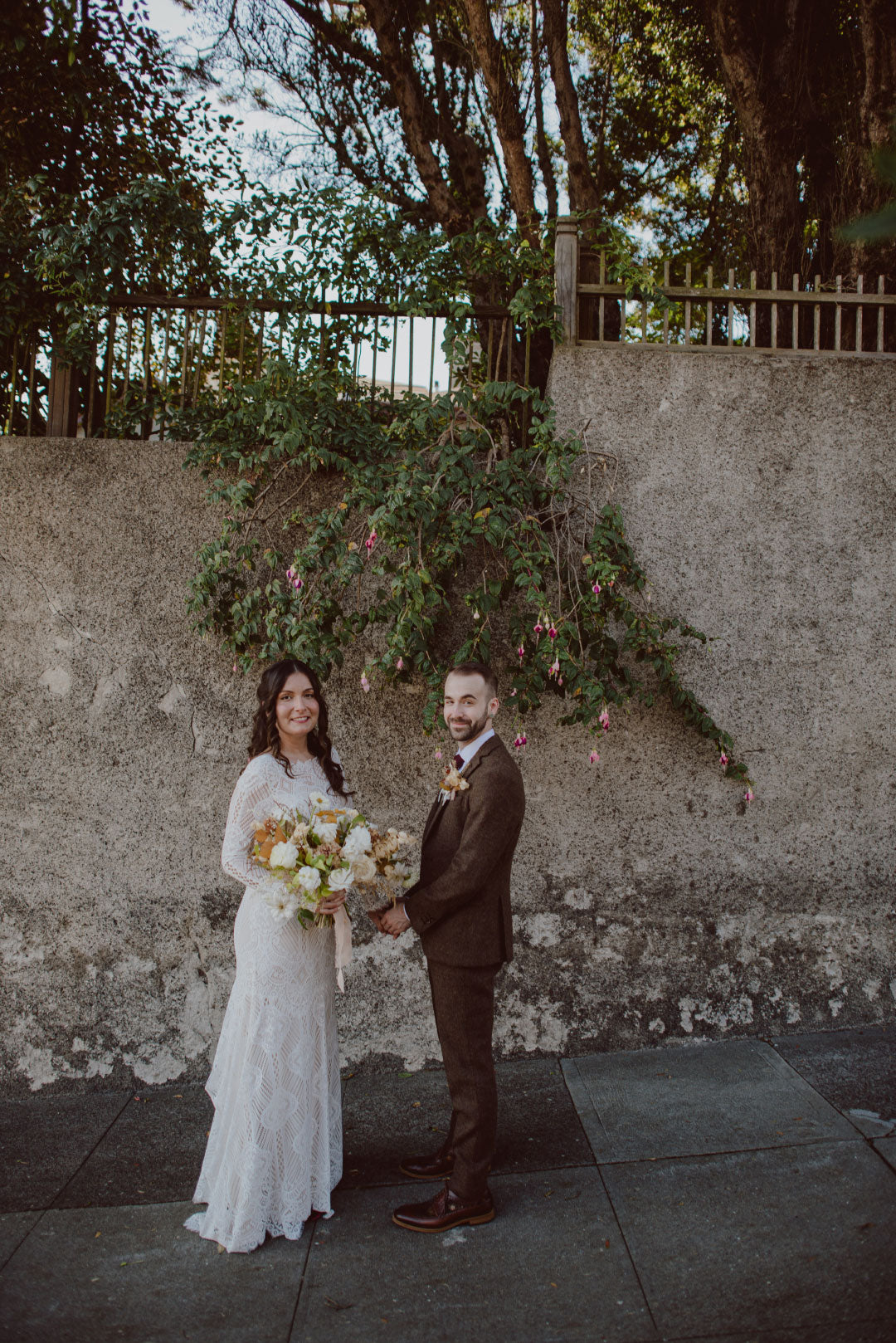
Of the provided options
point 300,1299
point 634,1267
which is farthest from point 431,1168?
point 634,1267

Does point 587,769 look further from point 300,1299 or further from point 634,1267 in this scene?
point 300,1299

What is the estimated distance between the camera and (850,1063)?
402 cm

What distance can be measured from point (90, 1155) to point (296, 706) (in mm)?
2072

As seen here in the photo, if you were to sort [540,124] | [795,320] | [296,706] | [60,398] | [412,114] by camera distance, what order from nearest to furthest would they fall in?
[296,706], [795,320], [60,398], [412,114], [540,124]

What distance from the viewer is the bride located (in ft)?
10.0

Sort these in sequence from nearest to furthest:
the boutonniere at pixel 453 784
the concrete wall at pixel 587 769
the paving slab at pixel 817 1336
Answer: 1. the paving slab at pixel 817 1336
2. the boutonniere at pixel 453 784
3. the concrete wall at pixel 587 769

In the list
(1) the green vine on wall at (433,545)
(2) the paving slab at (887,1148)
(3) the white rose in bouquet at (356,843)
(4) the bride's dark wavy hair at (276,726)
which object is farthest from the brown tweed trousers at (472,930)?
(2) the paving slab at (887,1148)

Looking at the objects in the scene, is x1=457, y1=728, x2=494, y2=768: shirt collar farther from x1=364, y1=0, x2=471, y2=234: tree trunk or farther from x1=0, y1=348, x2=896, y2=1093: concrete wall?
x1=364, y1=0, x2=471, y2=234: tree trunk

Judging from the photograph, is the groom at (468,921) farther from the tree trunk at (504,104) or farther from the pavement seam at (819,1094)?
the tree trunk at (504,104)

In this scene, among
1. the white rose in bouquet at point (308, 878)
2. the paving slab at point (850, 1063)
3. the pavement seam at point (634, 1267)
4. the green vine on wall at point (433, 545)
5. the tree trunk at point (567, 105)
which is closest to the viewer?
the pavement seam at point (634, 1267)

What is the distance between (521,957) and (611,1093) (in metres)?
0.70

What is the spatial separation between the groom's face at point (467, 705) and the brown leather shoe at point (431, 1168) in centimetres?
159

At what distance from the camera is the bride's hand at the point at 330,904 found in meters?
3.05

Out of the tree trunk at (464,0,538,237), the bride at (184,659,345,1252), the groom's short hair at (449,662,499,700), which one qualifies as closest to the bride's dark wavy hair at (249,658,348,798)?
the bride at (184,659,345,1252)
